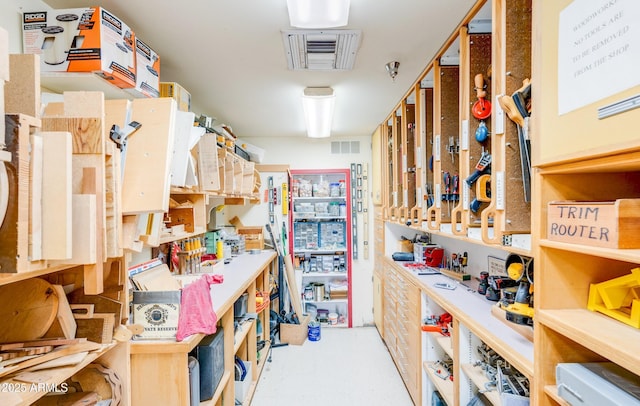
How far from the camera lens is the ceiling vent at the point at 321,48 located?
1729 millimetres

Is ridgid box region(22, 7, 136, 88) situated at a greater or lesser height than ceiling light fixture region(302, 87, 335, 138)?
lesser

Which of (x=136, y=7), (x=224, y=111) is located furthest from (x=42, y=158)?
(x=224, y=111)

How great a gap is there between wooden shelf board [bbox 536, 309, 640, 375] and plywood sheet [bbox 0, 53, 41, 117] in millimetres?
1632

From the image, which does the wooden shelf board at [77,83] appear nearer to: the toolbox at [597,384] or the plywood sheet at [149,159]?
the plywood sheet at [149,159]

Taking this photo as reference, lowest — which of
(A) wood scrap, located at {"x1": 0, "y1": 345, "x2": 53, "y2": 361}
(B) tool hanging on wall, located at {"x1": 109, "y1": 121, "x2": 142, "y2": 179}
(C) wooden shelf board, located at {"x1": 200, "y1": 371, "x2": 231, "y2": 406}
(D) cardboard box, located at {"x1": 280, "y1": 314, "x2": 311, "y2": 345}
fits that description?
(D) cardboard box, located at {"x1": 280, "y1": 314, "x2": 311, "y2": 345}

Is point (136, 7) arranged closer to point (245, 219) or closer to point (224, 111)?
point (224, 111)

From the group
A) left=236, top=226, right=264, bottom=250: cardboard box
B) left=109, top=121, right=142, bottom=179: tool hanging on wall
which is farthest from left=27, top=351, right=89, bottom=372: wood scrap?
left=236, top=226, right=264, bottom=250: cardboard box

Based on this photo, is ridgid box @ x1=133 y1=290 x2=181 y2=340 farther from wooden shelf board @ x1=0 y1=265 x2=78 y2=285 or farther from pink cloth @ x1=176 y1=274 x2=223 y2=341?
wooden shelf board @ x1=0 y1=265 x2=78 y2=285

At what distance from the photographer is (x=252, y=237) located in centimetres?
404

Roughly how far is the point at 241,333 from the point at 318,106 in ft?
6.50

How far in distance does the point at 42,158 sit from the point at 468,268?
2.89m

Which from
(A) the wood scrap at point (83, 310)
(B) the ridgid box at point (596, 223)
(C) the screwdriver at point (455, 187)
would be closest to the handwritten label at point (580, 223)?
(B) the ridgid box at point (596, 223)

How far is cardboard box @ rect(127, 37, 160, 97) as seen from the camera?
1.59 metres

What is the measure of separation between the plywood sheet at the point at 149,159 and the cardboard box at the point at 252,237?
2.77m
